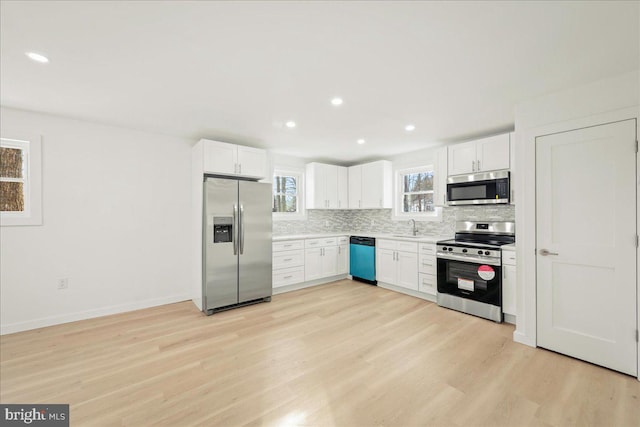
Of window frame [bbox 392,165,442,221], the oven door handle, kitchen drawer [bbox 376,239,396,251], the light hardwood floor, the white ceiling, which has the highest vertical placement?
the white ceiling

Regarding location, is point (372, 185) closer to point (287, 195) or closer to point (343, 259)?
point (343, 259)

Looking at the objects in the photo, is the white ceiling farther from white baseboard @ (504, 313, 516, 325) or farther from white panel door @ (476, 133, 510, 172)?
white baseboard @ (504, 313, 516, 325)

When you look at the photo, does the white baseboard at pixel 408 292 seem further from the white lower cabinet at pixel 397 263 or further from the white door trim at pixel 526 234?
the white door trim at pixel 526 234

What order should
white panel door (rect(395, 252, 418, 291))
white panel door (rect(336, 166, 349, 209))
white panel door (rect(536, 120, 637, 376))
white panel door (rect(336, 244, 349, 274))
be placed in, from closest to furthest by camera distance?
white panel door (rect(536, 120, 637, 376)) → white panel door (rect(395, 252, 418, 291)) → white panel door (rect(336, 244, 349, 274)) → white panel door (rect(336, 166, 349, 209))

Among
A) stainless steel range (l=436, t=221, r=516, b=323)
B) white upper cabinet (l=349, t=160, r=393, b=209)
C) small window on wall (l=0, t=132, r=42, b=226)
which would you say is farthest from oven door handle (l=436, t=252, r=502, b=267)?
small window on wall (l=0, t=132, r=42, b=226)

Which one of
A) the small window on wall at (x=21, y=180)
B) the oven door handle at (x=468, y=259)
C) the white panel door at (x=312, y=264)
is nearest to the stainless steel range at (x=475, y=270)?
the oven door handle at (x=468, y=259)

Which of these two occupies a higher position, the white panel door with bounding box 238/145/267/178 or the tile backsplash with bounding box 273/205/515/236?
the white panel door with bounding box 238/145/267/178

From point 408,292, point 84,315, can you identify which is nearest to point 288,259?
point 408,292

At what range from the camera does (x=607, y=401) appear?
73.2 inches

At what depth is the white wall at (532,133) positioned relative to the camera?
231cm

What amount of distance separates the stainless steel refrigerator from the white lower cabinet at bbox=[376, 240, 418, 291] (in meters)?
1.95

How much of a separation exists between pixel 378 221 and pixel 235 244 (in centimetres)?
296

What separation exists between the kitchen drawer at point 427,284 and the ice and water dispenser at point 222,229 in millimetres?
2882

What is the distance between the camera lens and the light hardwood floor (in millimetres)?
1742
